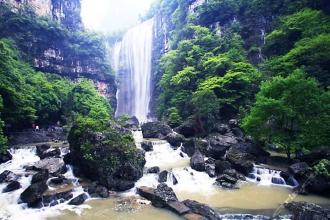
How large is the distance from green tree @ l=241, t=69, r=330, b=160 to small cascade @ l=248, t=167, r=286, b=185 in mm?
1994

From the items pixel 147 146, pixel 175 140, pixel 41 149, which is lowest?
pixel 41 149

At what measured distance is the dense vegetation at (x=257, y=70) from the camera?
13.3 meters

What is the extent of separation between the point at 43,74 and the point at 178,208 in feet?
106

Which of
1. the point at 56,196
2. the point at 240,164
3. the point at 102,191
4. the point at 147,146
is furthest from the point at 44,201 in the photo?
the point at 240,164

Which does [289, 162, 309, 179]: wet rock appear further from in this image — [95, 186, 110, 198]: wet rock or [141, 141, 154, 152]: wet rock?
[141, 141, 154, 152]: wet rock

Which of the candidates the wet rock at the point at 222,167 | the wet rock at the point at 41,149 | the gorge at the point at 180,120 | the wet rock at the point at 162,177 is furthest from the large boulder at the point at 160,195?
the wet rock at the point at 41,149

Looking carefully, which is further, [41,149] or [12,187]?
[41,149]

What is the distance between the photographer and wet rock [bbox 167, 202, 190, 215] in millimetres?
8164

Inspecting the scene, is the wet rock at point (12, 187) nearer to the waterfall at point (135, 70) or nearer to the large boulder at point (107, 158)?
the large boulder at point (107, 158)

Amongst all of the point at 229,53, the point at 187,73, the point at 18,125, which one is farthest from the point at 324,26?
the point at 18,125

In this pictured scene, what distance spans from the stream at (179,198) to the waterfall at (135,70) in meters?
32.2

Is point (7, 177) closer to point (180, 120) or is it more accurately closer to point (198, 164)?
point (198, 164)

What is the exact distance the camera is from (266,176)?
41.8ft

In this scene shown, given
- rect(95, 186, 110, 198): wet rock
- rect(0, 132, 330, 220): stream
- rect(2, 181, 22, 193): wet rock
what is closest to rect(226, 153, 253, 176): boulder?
rect(0, 132, 330, 220): stream
